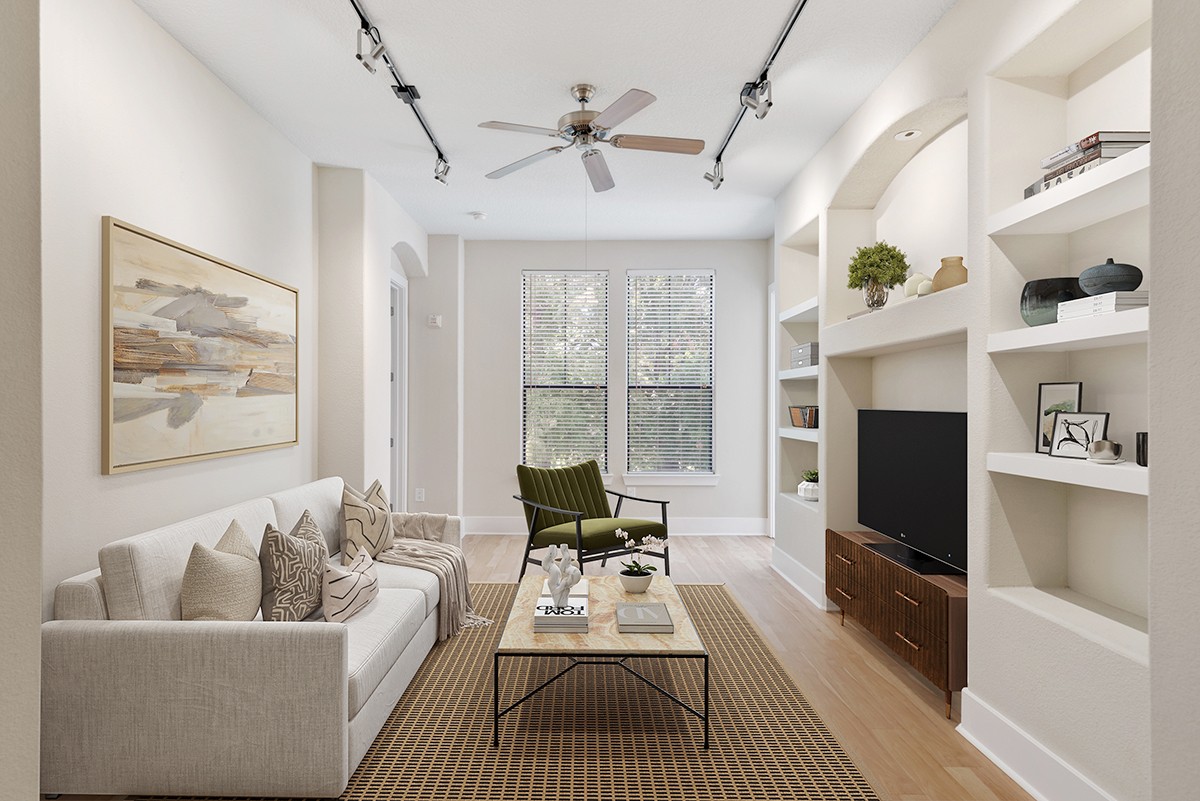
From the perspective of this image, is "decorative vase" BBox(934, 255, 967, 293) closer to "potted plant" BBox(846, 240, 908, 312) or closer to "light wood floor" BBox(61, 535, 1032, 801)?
"potted plant" BBox(846, 240, 908, 312)

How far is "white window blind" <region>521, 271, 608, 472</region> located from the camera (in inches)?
271

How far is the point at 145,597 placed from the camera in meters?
2.31

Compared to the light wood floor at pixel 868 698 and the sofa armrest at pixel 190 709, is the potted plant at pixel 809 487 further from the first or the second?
the sofa armrest at pixel 190 709

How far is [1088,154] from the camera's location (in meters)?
2.20

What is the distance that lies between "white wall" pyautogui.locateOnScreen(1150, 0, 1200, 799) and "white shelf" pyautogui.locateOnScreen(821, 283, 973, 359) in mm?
1280

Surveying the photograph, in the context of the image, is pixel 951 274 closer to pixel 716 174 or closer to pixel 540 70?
pixel 716 174

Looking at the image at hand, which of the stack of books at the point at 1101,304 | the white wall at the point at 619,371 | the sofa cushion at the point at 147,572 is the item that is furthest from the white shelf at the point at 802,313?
the sofa cushion at the point at 147,572

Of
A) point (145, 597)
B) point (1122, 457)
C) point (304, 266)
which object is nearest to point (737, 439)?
point (304, 266)

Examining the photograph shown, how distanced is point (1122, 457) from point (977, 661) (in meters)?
0.95

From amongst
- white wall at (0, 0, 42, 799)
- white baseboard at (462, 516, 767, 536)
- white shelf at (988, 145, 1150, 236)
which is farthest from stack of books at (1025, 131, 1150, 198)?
white baseboard at (462, 516, 767, 536)

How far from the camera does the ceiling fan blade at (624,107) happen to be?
2.68m

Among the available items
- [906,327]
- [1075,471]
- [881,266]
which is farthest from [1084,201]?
[881,266]

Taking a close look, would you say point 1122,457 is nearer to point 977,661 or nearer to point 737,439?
point 977,661

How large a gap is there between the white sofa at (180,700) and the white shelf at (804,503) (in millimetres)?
3281
